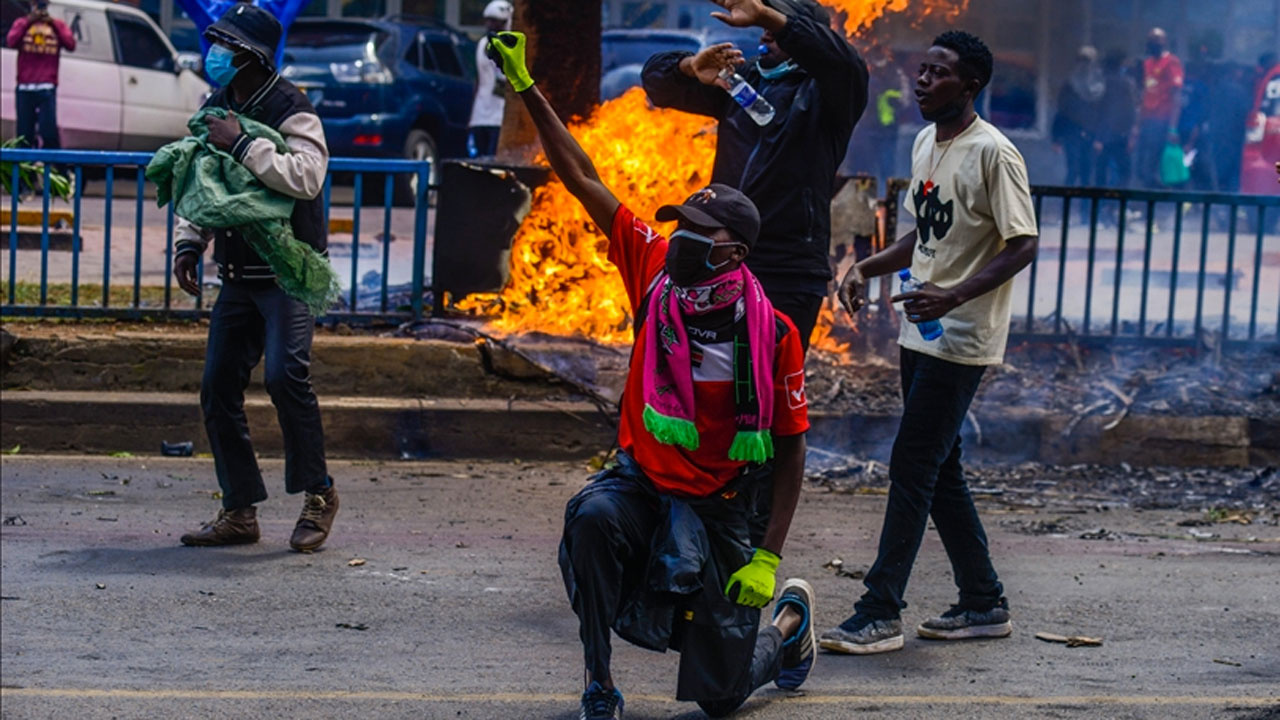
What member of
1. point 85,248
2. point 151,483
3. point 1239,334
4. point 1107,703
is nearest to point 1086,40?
point 1239,334

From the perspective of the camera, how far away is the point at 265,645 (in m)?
5.02

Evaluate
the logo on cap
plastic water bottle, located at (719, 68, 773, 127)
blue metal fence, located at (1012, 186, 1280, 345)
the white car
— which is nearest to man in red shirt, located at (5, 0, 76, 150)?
the white car

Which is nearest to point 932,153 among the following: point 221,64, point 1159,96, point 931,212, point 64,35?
point 931,212

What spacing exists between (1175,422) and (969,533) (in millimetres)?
3481

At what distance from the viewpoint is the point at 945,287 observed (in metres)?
4.96

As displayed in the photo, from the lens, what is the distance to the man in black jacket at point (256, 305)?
594cm

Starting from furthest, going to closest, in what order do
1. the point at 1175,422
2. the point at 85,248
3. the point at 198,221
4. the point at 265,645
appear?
the point at 85,248, the point at 1175,422, the point at 198,221, the point at 265,645

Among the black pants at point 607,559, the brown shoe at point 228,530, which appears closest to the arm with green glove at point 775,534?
the black pants at point 607,559

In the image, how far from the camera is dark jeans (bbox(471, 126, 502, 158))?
52.8 feet

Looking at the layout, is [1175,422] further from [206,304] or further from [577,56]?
[206,304]

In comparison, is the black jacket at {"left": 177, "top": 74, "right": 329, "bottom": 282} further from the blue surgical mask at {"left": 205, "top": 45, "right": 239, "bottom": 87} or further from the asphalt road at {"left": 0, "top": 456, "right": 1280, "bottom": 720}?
the asphalt road at {"left": 0, "top": 456, "right": 1280, "bottom": 720}

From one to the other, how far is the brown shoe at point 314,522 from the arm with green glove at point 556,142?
6.99 feet

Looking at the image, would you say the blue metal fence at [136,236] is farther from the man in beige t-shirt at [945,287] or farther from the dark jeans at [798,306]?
the man in beige t-shirt at [945,287]

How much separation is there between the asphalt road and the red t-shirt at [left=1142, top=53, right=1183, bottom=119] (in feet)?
40.2
